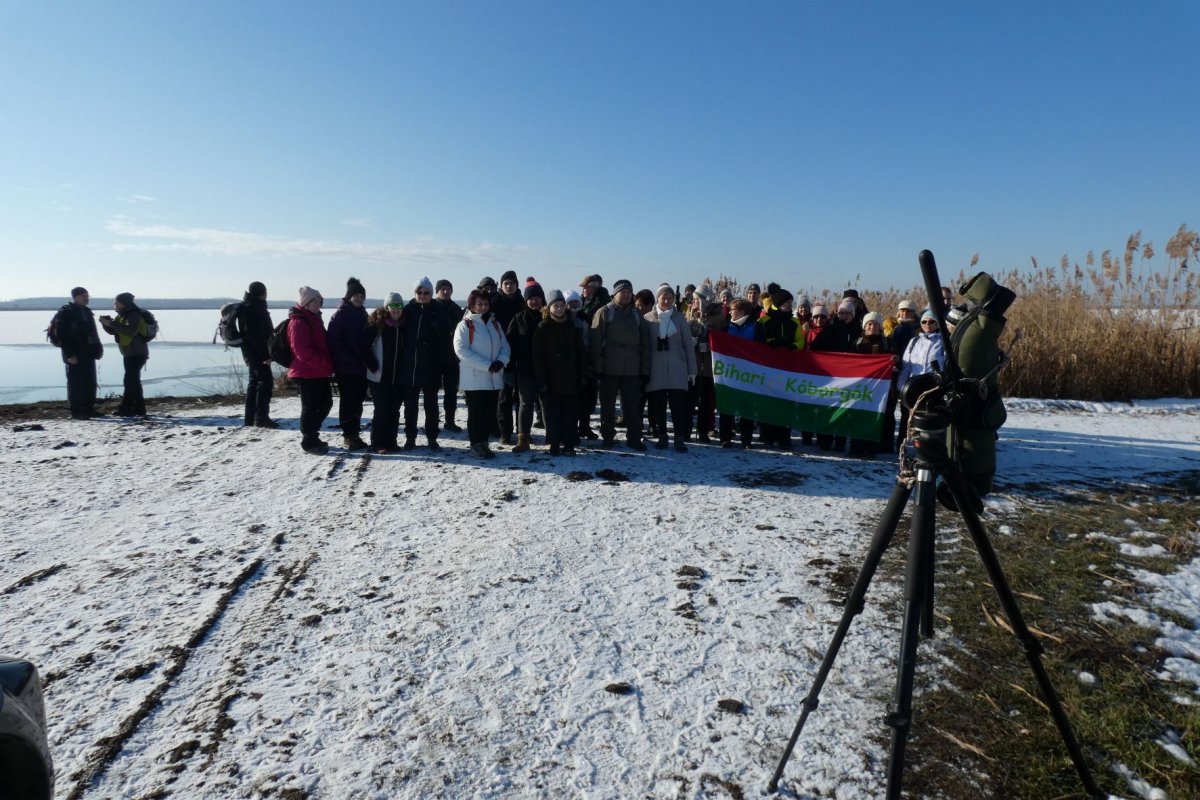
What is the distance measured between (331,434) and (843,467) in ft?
22.1

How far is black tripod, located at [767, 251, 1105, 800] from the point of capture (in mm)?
2014

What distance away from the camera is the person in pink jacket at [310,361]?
7.22 meters

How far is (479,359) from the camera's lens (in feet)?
23.6

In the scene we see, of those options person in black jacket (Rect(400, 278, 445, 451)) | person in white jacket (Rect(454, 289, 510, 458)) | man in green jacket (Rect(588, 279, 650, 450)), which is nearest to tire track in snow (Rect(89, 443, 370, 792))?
person in white jacket (Rect(454, 289, 510, 458))

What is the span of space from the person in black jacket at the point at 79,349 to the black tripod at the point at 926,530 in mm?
11336

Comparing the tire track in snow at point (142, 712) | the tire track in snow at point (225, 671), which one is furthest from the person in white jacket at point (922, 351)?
the tire track in snow at point (142, 712)

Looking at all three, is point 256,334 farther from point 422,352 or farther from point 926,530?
point 926,530

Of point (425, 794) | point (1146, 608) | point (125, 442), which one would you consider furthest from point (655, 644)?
point (125, 442)

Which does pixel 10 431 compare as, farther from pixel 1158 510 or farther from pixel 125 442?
pixel 1158 510

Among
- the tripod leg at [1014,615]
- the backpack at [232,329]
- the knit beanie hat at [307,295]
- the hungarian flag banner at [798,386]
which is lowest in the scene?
the tripod leg at [1014,615]

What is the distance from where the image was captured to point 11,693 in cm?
180

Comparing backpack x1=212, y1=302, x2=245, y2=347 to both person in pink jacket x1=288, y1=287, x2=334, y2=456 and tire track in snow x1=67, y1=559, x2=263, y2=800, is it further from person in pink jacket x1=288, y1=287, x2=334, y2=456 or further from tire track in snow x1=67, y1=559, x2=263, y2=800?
tire track in snow x1=67, y1=559, x2=263, y2=800

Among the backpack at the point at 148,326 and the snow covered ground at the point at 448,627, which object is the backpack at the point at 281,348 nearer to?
the snow covered ground at the point at 448,627

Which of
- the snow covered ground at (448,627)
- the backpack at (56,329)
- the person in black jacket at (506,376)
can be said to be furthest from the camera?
the backpack at (56,329)
